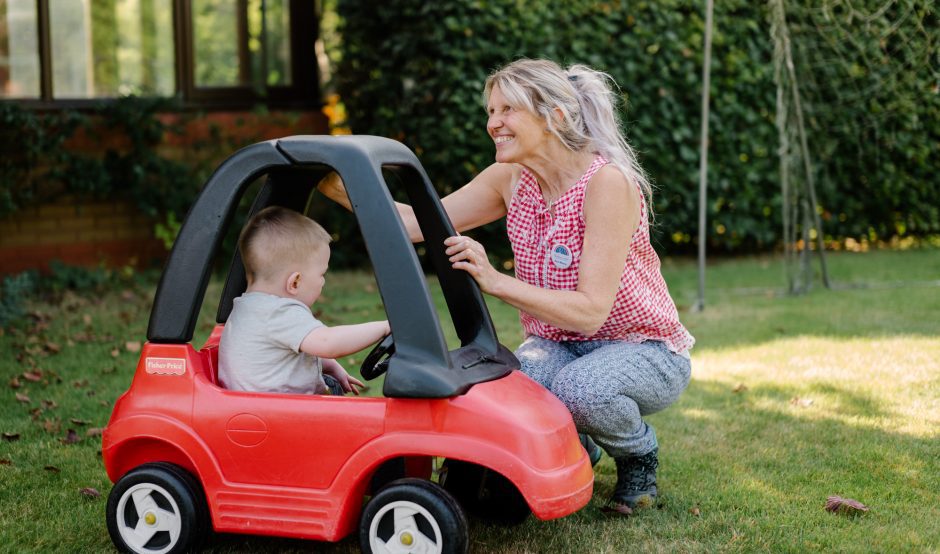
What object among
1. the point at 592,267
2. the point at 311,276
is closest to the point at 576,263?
the point at 592,267

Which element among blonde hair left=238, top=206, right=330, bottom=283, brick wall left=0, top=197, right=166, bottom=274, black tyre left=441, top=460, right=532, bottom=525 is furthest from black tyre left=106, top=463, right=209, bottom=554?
brick wall left=0, top=197, right=166, bottom=274

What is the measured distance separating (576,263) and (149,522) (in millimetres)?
1410

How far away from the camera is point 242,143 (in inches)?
320

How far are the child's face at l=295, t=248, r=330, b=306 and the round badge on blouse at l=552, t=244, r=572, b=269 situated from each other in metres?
0.70

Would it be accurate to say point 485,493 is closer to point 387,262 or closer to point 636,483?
point 636,483

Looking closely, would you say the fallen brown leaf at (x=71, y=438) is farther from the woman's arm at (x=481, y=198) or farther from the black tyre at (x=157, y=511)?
the woman's arm at (x=481, y=198)

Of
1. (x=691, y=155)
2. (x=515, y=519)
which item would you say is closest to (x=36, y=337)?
(x=515, y=519)

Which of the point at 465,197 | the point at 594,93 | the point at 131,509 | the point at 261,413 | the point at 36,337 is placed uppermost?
the point at 594,93

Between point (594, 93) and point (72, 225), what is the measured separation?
5.53 meters

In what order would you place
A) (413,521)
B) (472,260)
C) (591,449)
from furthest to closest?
(591,449) < (472,260) < (413,521)

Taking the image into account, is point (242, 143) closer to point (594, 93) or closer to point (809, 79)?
point (809, 79)

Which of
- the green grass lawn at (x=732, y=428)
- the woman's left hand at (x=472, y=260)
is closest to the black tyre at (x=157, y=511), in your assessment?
the green grass lawn at (x=732, y=428)

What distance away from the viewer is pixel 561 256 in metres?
3.20

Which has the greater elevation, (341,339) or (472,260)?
(472,260)
